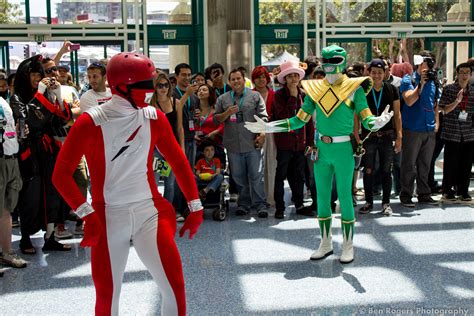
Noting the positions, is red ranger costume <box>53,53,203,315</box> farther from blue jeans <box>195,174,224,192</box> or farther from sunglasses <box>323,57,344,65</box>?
blue jeans <box>195,174,224,192</box>

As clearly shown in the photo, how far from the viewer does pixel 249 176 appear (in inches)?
302

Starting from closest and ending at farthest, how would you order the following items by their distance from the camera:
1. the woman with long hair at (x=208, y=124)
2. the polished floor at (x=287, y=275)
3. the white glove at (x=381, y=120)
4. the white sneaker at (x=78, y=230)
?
the polished floor at (x=287, y=275) → the white glove at (x=381, y=120) → the white sneaker at (x=78, y=230) → the woman with long hair at (x=208, y=124)

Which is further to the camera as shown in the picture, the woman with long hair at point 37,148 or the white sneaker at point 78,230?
the white sneaker at point 78,230

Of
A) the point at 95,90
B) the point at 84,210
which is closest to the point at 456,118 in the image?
the point at 95,90

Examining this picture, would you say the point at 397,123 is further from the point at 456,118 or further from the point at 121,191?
the point at 121,191

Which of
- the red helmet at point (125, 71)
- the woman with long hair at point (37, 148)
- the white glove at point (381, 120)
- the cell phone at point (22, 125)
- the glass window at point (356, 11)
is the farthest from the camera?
the glass window at point (356, 11)

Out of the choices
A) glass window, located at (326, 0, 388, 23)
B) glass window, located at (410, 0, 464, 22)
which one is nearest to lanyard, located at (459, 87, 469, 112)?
glass window, located at (326, 0, 388, 23)

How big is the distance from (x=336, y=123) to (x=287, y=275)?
4.20 feet

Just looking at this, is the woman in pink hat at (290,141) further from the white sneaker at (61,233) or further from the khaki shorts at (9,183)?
the khaki shorts at (9,183)

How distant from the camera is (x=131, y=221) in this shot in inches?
130

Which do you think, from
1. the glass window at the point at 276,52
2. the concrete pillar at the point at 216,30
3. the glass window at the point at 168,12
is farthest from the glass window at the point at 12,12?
the glass window at the point at 276,52

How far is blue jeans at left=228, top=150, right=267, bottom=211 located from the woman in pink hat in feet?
0.67

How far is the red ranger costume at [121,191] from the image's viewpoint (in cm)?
324

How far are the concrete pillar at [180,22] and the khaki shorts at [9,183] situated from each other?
8.20m
